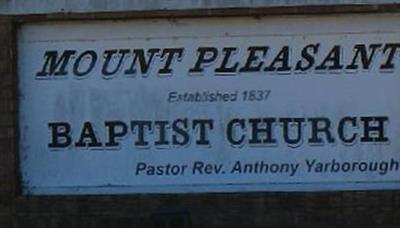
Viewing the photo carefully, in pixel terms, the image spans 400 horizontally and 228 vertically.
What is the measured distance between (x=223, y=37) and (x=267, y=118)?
1035mm

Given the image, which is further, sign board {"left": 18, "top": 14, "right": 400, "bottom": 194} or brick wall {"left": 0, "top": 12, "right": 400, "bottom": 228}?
sign board {"left": 18, "top": 14, "right": 400, "bottom": 194}

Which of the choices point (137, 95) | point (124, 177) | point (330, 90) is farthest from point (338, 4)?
point (124, 177)

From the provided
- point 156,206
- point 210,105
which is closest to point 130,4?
point 210,105

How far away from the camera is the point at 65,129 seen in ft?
32.6

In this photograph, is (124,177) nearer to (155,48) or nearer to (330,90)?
(155,48)

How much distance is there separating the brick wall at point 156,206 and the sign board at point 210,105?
0.14 meters

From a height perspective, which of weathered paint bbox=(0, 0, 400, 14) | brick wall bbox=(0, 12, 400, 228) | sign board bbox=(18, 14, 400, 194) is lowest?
brick wall bbox=(0, 12, 400, 228)

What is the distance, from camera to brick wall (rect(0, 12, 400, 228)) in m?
9.59

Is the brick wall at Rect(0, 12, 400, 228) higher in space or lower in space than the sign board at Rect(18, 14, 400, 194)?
lower

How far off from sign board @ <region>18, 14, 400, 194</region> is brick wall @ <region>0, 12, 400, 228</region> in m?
0.14

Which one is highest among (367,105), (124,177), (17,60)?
(17,60)

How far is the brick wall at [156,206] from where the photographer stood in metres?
9.59

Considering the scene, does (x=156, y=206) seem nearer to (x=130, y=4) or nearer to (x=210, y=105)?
→ (x=210, y=105)

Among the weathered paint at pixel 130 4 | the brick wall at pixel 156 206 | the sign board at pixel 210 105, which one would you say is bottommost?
the brick wall at pixel 156 206
